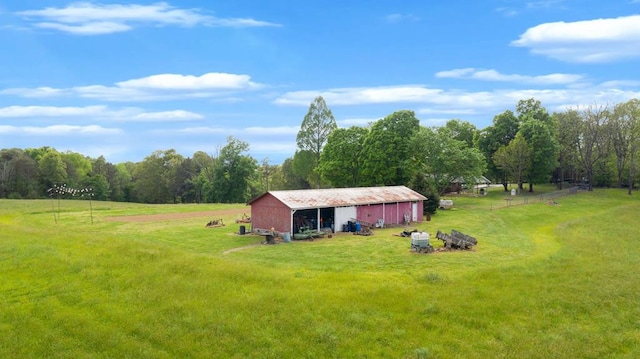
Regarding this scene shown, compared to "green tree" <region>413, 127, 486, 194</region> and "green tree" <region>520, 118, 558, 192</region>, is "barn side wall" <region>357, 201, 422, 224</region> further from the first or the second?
"green tree" <region>520, 118, 558, 192</region>

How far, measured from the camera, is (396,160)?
6112 cm

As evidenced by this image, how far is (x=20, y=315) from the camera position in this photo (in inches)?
717

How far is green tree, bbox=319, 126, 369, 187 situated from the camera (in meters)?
65.6

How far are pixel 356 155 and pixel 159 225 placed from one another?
32645 mm

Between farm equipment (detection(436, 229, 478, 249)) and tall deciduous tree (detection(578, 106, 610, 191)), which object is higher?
tall deciduous tree (detection(578, 106, 610, 191))

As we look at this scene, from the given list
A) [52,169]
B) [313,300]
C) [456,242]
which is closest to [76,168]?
[52,169]

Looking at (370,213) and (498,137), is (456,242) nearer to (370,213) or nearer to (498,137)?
(370,213)

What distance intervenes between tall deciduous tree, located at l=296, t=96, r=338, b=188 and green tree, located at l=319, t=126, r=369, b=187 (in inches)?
244

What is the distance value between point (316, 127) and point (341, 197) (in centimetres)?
3622

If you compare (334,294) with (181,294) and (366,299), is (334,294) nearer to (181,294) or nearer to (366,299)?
(366,299)

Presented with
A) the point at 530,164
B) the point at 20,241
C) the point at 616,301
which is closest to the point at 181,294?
the point at 20,241

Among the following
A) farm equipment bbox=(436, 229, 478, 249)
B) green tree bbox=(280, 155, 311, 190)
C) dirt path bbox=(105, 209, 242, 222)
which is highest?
green tree bbox=(280, 155, 311, 190)

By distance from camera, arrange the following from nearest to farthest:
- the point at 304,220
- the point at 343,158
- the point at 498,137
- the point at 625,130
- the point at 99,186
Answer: the point at 304,220 < the point at 343,158 < the point at 625,130 < the point at 498,137 < the point at 99,186

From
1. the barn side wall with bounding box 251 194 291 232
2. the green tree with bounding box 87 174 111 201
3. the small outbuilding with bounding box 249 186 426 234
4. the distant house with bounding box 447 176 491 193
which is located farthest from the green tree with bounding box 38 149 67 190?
the distant house with bounding box 447 176 491 193
